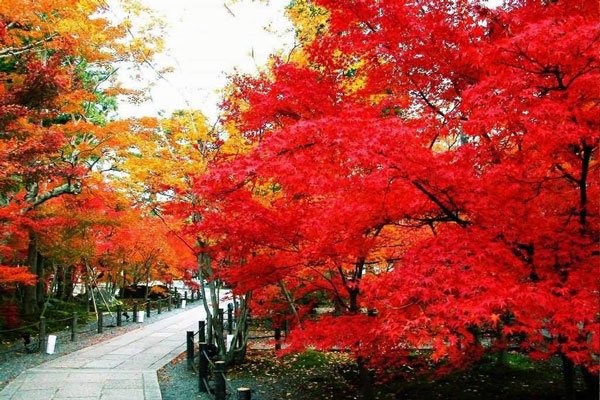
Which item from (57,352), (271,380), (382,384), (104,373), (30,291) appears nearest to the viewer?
(382,384)

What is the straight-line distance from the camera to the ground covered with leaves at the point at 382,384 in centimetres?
836

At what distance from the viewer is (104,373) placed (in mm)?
9531

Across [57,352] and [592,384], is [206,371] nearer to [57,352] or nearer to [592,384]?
[57,352]

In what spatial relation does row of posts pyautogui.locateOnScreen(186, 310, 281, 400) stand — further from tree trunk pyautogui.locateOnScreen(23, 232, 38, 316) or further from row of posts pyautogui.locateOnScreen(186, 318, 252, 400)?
tree trunk pyautogui.locateOnScreen(23, 232, 38, 316)

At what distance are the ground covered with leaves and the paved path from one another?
1.83 feet

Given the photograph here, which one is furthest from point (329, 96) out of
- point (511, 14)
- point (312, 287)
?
point (312, 287)

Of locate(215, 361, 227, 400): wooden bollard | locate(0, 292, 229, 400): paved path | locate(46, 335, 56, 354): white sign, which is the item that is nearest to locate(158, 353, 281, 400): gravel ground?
locate(0, 292, 229, 400): paved path

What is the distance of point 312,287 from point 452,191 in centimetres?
458

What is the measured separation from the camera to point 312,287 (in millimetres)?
8945

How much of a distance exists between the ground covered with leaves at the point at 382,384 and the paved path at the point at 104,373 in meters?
0.56

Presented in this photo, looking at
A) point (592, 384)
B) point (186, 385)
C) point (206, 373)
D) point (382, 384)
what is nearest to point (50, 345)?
point (186, 385)

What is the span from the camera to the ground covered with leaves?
836cm

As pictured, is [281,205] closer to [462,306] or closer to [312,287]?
[312,287]

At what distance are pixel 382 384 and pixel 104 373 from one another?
6062 millimetres
